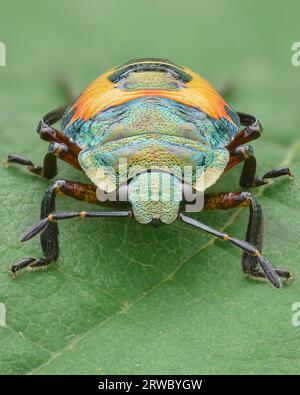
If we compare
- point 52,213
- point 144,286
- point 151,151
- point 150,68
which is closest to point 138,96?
point 150,68

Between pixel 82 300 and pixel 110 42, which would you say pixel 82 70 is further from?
pixel 82 300

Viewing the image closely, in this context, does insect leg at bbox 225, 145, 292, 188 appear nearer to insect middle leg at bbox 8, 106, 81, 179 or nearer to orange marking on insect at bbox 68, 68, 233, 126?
orange marking on insect at bbox 68, 68, 233, 126

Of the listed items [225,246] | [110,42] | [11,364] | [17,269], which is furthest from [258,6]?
[11,364]

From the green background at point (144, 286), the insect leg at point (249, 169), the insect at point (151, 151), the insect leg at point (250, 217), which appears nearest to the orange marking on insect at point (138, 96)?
the insect at point (151, 151)

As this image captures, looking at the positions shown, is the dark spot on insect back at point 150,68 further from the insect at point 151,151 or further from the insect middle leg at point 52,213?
the insect middle leg at point 52,213

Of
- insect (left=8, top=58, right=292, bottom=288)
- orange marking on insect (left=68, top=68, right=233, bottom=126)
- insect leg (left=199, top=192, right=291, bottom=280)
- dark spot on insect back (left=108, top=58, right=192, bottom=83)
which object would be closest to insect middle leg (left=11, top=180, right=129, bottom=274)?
insect (left=8, top=58, right=292, bottom=288)

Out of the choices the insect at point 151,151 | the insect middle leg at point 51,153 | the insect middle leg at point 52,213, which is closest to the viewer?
the insect at point 151,151

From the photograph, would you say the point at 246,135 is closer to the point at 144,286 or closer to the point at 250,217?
the point at 250,217

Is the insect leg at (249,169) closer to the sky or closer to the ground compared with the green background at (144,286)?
closer to the sky
